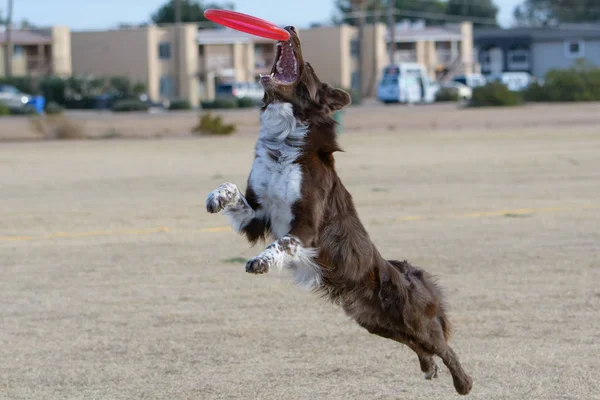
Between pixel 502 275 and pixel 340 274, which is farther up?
pixel 340 274

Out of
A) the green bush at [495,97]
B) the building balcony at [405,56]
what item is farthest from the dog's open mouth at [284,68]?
the building balcony at [405,56]

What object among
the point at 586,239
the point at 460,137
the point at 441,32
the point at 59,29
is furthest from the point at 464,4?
the point at 586,239

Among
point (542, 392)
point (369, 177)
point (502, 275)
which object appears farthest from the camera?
point (369, 177)

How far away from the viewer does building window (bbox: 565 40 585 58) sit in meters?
104

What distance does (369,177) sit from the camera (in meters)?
19.8

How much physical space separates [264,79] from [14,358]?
3252 mm

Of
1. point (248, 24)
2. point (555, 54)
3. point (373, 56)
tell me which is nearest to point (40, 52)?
point (373, 56)

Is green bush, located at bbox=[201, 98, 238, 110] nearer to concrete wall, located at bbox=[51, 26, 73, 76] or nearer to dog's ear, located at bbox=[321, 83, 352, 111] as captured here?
concrete wall, located at bbox=[51, 26, 73, 76]

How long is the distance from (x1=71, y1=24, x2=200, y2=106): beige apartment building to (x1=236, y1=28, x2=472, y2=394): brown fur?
81223 millimetres

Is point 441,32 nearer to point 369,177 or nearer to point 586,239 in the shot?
point 369,177

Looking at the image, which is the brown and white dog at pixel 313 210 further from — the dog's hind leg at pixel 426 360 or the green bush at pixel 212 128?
the green bush at pixel 212 128

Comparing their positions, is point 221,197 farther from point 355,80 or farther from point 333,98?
point 355,80

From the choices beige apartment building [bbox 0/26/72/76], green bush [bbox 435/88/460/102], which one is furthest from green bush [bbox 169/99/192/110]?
beige apartment building [bbox 0/26/72/76]

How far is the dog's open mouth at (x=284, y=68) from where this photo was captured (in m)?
5.69
